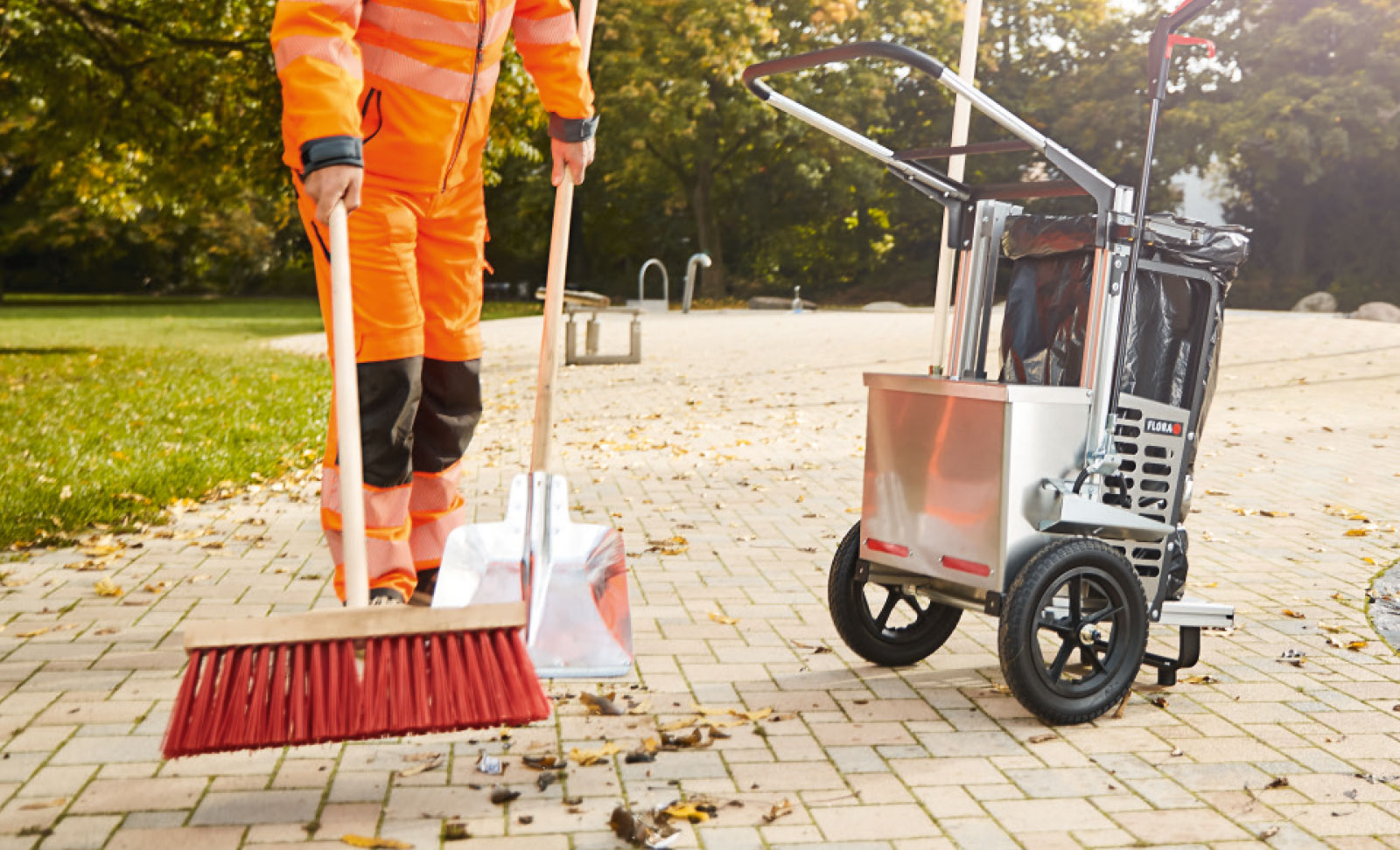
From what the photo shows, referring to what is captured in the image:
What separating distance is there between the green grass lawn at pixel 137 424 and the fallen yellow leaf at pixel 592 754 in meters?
3.33

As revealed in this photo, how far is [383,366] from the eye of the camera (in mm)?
3686

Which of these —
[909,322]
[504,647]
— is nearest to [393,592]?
[504,647]

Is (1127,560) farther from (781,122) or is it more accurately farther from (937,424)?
(781,122)

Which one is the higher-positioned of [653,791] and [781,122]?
[781,122]

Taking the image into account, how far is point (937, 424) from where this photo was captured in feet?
12.1

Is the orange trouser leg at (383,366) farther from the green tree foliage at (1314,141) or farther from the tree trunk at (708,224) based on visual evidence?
the tree trunk at (708,224)

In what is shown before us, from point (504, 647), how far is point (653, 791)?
0.52 meters

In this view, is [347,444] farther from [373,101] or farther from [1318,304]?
[1318,304]

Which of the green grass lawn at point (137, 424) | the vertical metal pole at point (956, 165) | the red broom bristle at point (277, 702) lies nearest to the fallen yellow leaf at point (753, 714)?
the vertical metal pole at point (956, 165)

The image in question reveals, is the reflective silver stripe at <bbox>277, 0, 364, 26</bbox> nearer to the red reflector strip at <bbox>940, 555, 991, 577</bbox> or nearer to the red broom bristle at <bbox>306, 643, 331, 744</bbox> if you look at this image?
the red broom bristle at <bbox>306, 643, 331, 744</bbox>

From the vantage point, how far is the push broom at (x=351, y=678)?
2.72 metres

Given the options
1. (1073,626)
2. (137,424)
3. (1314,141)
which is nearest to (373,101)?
(1073,626)

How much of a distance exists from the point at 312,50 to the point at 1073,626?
8.20 ft

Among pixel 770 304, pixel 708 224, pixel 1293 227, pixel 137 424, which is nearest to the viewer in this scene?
pixel 137 424
